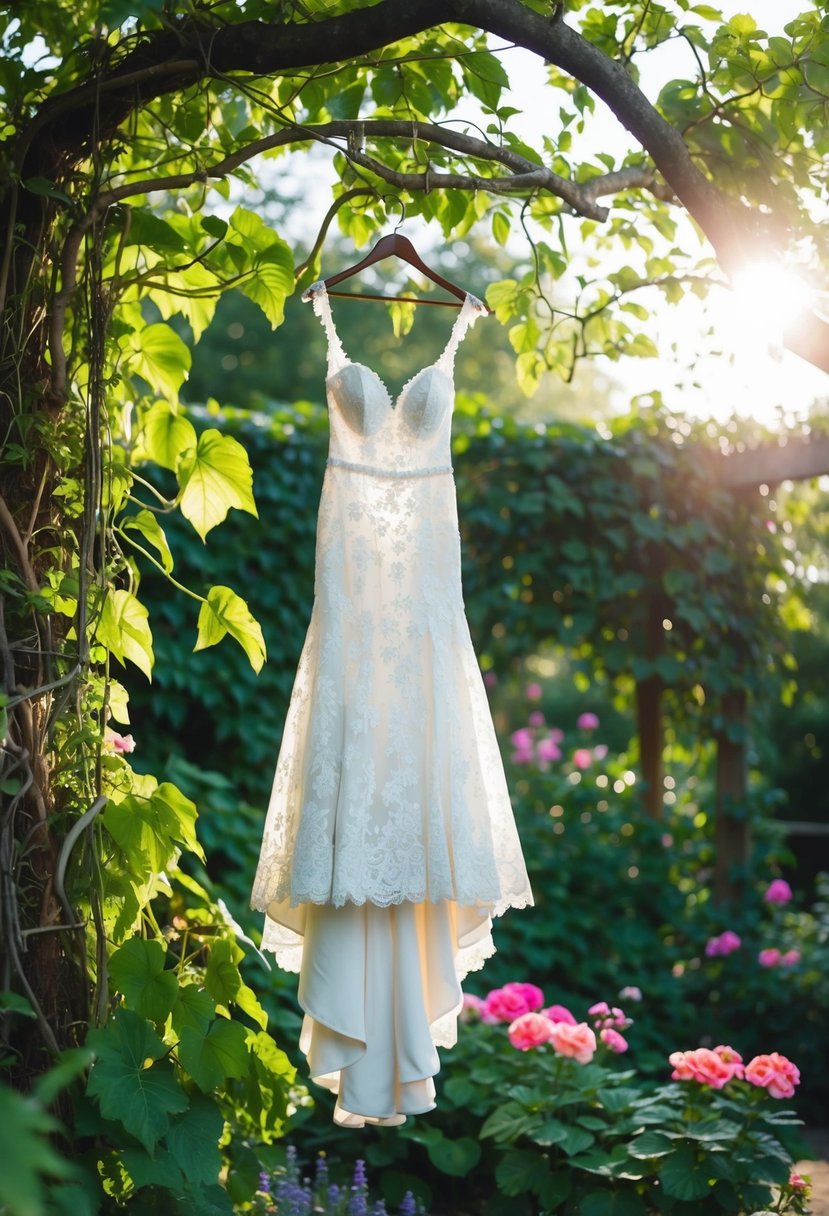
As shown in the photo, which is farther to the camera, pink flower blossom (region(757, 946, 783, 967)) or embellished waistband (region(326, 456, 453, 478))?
pink flower blossom (region(757, 946, 783, 967))

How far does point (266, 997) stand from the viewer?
3.09m

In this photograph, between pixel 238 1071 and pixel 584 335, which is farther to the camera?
pixel 584 335

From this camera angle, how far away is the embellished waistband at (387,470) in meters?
1.84

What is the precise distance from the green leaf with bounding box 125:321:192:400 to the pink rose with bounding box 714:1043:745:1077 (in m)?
1.75

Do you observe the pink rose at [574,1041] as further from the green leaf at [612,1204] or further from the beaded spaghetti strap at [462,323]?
the beaded spaghetti strap at [462,323]

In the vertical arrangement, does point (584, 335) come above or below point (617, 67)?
below

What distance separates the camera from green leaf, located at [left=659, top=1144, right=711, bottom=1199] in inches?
88.4

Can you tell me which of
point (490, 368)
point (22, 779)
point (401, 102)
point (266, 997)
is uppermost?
point (490, 368)

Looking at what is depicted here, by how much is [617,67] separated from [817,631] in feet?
22.5

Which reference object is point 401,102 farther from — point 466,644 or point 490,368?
point 490,368

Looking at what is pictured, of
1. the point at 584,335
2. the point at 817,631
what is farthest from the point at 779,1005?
the point at 817,631

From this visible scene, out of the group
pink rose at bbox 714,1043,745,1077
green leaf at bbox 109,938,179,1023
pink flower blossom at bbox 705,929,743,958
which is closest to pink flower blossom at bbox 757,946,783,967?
pink flower blossom at bbox 705,929,743,958

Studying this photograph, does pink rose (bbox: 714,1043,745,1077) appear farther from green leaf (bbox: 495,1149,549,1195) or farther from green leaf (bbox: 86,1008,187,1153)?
green leaf (bbox: 86,1008,187,1153)

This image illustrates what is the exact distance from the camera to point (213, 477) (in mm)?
1985
